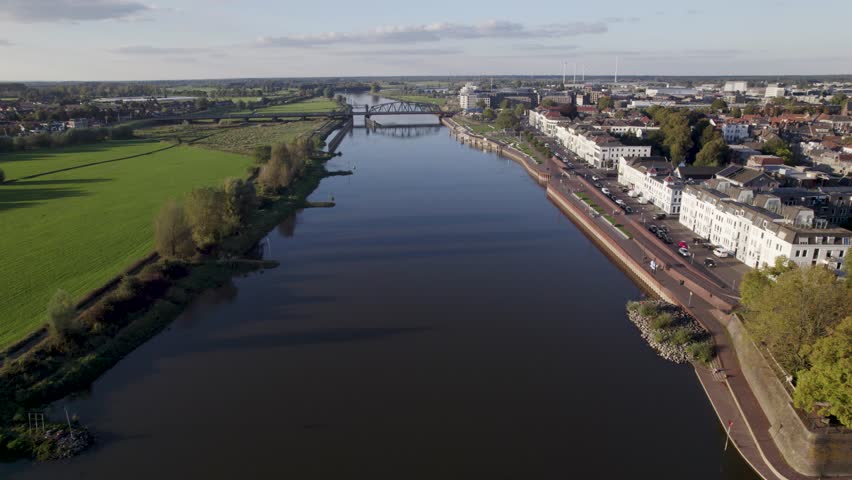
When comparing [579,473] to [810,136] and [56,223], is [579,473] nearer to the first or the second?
[56,223]

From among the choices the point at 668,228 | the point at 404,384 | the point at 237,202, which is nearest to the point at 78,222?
the point at 237,202

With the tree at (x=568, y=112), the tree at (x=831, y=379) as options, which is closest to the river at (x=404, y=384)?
the tree at (x=831, y=379)

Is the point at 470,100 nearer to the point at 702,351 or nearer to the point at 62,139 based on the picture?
the point at 62,139

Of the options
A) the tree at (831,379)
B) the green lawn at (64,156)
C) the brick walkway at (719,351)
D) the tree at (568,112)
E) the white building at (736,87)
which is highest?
the white building at (736,87)

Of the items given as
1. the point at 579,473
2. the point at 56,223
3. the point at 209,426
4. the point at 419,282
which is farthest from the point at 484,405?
the point at 56,223

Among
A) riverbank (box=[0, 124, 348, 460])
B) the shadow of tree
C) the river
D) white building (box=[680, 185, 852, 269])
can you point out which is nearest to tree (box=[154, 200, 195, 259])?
riverbank (box=[0, 124, 348, 460])

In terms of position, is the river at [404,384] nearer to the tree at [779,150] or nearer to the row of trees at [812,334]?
the row of trees at [812,334]
